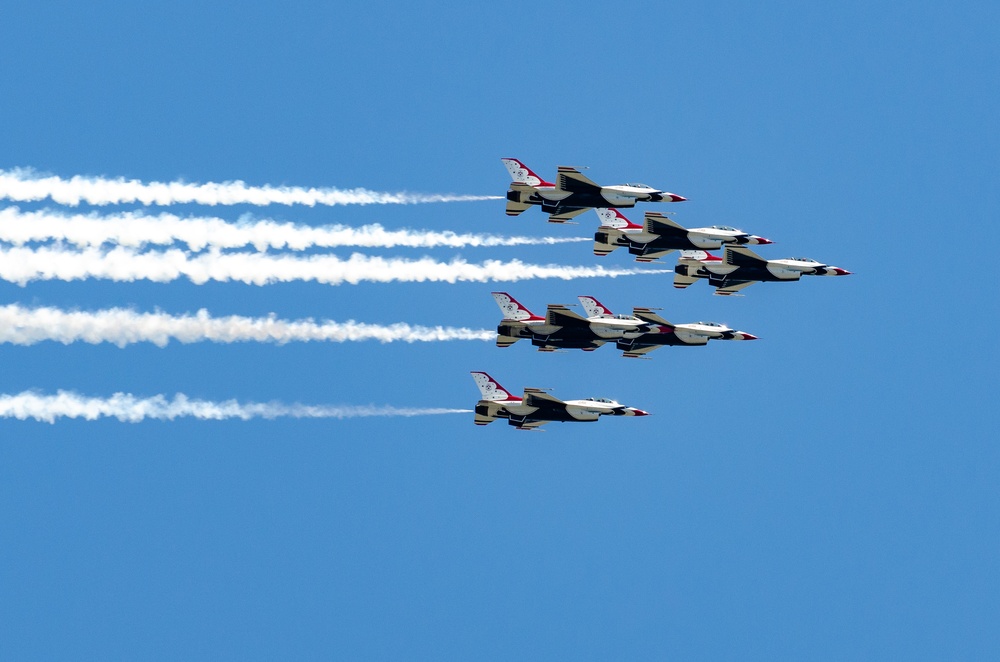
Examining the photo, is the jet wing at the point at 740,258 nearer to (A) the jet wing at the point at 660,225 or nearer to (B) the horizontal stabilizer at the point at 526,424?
(A) the jet wing at the point at 660,225

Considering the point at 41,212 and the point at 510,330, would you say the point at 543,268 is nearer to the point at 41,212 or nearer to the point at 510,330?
the point at 510,330

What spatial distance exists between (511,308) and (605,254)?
584 centimetres

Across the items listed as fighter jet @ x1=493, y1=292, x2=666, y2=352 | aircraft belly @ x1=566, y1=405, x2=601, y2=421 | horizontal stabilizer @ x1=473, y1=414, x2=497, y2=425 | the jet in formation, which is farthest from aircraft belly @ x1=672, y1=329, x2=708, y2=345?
horizontal stabilizer @ x1=473, y1=414, x2=497, y2=425

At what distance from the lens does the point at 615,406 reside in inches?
4427

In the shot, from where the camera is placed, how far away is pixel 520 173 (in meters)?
112

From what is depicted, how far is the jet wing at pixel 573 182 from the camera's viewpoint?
111375mm

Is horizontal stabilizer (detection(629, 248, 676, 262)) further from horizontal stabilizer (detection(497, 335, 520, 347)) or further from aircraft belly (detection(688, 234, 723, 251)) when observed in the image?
horizontal stabilizer (detection(497, 335, 520, 347))

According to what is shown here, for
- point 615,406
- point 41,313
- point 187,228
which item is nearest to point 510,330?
point 615,406

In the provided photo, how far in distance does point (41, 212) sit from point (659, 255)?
3173 centimetres

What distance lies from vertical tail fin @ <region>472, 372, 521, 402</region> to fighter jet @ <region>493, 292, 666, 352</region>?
240 cm

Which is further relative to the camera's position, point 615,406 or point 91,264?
point 615,406

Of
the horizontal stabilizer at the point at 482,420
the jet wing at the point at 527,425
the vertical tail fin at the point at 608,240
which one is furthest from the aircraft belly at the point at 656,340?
the horizontal stabilizer at the point at 482,420

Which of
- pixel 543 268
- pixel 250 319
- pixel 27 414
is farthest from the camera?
pixel 543 268

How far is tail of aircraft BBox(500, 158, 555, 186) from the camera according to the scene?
368 feet
